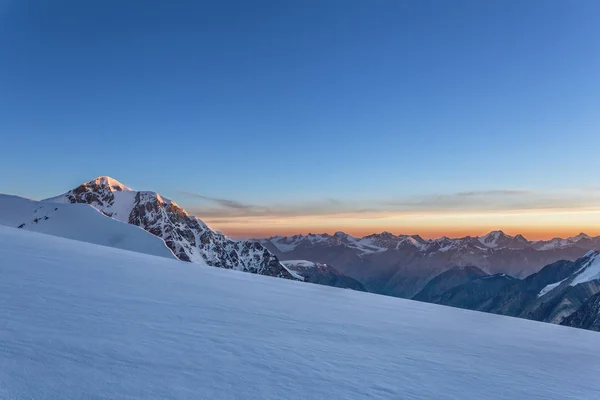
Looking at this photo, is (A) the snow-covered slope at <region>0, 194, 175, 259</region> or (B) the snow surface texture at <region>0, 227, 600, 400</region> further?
(A) the snow-covered slope at <region>0, 194, 175, 259</region>

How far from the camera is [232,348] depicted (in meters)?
6.54

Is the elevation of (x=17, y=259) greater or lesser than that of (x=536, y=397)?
greater

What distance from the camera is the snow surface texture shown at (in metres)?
4.89

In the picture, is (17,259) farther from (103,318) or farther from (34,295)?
(103,318)

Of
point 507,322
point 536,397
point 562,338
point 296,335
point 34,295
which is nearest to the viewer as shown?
point 536,397

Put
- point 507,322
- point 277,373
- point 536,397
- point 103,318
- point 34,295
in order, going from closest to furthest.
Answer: point 277,373 → point 536,397 → point 103,318 → point 34,295 → point 507,322

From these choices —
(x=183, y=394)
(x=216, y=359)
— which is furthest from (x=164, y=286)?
(x=183, y=394)

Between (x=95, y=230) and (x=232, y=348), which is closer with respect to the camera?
(x=232, y=348)

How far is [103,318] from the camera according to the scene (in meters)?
7.02

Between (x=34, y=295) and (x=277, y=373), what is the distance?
495 centimetres

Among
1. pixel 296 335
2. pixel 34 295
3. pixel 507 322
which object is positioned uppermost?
pixel 34 295

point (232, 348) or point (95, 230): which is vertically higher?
point (232, 348)

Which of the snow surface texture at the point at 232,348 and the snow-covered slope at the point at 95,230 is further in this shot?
the snow-covered slope at the point at 95,230

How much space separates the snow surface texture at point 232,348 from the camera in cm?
489
